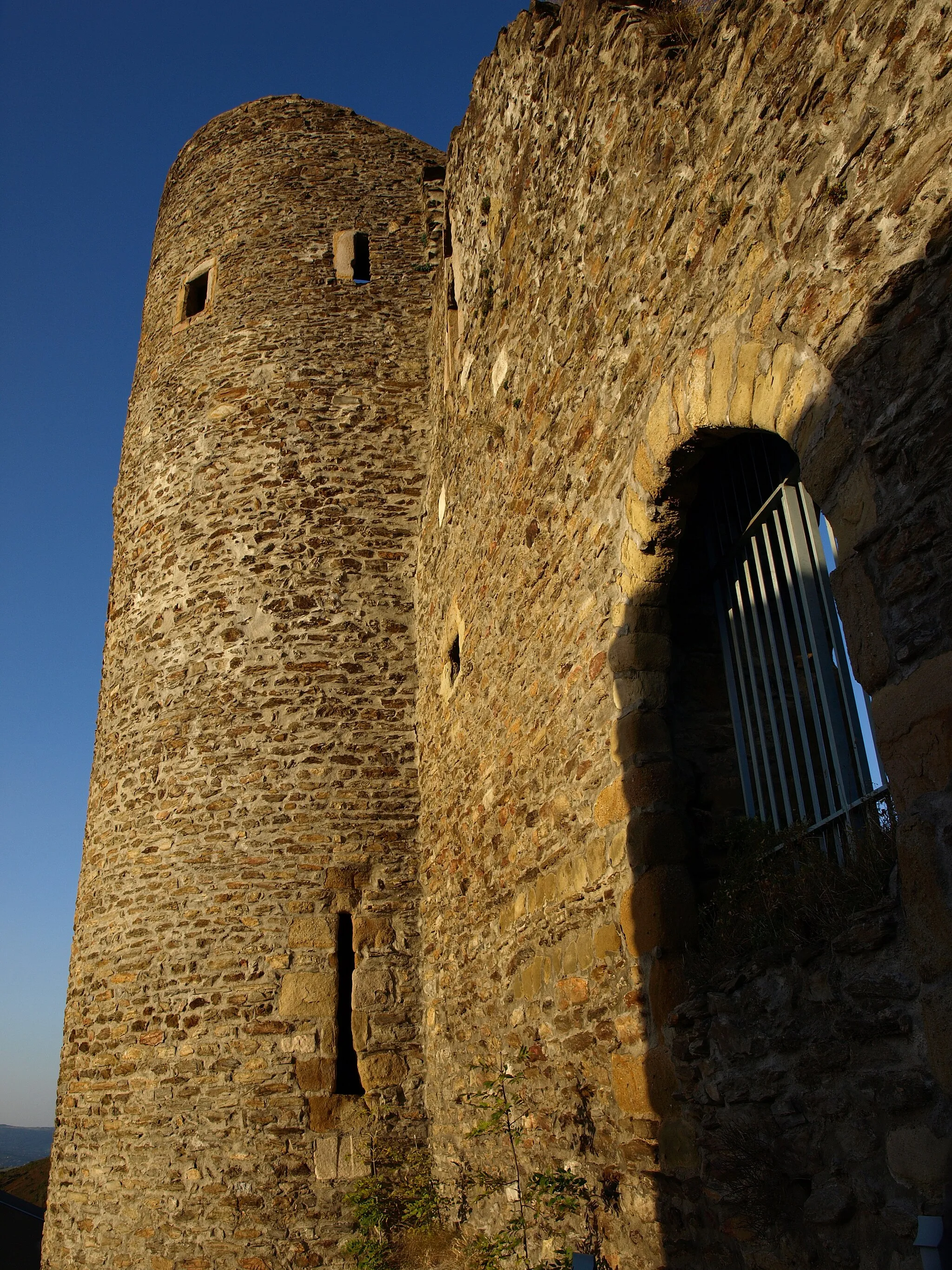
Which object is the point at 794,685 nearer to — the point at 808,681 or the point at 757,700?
the point at 808,681

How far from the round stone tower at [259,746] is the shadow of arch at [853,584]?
356cm

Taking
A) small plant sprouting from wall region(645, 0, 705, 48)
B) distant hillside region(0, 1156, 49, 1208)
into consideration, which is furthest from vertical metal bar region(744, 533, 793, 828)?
distant hillside region(0, 1156, 49, 1208)

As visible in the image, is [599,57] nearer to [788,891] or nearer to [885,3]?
[885,3]

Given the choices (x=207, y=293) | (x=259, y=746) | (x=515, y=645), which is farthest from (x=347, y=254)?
(x=515, y=645)

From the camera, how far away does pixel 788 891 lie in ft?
9.42

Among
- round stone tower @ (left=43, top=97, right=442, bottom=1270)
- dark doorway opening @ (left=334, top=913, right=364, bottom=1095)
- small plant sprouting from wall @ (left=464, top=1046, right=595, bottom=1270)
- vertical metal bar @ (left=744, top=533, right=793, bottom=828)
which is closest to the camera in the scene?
vertical metal bar @ (left=744, top=533, right=793, bottom=828)

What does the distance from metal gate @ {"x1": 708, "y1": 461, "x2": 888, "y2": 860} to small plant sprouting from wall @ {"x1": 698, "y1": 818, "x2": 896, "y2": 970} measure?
0.35 ft

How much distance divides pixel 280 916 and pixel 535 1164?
297 cm

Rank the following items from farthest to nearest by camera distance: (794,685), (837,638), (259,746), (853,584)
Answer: (259,746) → (794,685) → (837,638) → (853,584)

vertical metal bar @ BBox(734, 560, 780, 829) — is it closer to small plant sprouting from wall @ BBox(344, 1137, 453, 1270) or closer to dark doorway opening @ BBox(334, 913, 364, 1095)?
small plant sprouting from wall @ BBox(344, 1137, 453, 1270)

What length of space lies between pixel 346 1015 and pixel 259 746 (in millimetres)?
1959

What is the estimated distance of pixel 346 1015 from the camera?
6.68 metres

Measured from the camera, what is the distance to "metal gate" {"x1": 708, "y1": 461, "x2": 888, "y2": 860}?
3072 millimetres

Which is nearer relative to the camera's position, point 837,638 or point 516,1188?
point 837,638
